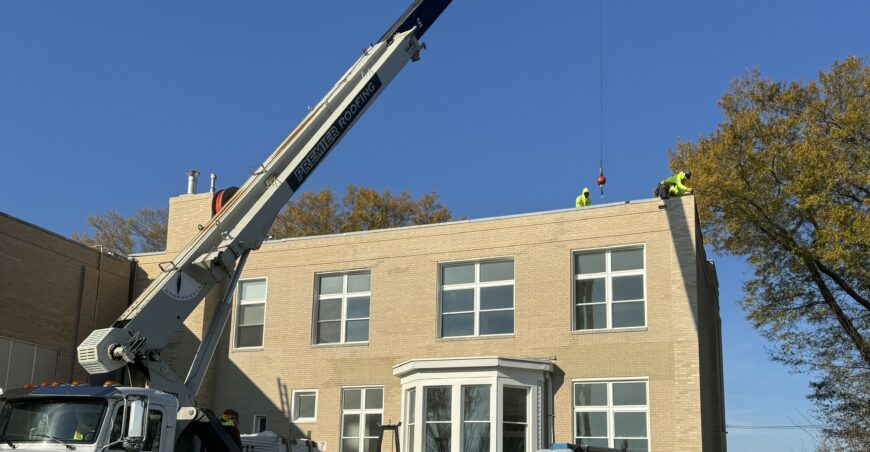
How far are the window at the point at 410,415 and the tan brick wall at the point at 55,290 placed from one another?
8848 mm

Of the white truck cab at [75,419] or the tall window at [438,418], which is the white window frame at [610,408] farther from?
the white truck cab at [75,419]

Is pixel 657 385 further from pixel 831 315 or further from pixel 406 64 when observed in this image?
pixel 831 315

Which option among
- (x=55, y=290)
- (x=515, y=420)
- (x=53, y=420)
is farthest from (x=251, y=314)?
(x=53, y=420)

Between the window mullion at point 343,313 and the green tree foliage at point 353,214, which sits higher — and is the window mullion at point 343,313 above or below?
below

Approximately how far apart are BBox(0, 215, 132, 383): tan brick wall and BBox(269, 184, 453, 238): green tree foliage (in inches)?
762

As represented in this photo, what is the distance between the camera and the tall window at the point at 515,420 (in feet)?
66.6

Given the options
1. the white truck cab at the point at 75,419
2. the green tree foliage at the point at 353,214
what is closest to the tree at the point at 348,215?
the green tree foliage at the point at 353,214

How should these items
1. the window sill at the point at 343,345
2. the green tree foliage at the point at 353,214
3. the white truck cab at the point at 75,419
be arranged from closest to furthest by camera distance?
the white truck cab at the point at 75,419 < the window sill at the point at 343,345 < the green tree foliage at the point at 353,214

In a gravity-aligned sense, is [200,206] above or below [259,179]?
above

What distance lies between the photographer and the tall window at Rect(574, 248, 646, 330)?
21.3 m

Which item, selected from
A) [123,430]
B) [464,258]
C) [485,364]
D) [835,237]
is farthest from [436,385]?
[835,237]

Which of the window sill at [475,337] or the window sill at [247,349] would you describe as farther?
the window sill at [247,349]

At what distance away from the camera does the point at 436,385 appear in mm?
21000

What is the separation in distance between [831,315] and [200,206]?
821 inches
